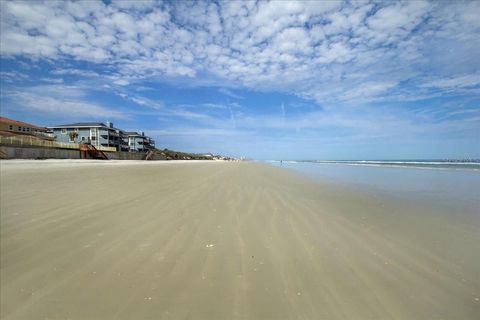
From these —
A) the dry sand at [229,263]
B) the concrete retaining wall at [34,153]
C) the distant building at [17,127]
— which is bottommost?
the dry sand at [229,263]

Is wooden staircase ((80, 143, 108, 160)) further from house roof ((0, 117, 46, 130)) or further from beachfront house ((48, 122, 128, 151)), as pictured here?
beachfront house ((48, 122, 128, 151))

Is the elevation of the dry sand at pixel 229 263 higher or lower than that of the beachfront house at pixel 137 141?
lower

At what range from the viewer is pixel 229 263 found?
3473mm

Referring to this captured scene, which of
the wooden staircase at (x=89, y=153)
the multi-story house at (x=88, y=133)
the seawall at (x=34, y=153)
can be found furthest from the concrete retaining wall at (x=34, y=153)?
the multi-story house at (x=88, y=133)

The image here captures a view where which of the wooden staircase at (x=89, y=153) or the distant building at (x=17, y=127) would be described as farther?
the distant building at (x=17, y=127)

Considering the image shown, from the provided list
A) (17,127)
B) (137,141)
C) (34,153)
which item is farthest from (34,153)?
(137,141)

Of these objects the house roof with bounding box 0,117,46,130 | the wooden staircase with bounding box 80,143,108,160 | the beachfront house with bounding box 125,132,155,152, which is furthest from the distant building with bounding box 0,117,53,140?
the beachfront house with bounding box 125,132,155,152

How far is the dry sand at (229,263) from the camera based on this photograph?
257 centimetres

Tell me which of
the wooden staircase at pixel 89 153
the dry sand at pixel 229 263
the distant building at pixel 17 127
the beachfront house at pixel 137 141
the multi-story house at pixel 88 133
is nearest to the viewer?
the dry sand at pixel 229 263

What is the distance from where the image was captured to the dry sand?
2574mm

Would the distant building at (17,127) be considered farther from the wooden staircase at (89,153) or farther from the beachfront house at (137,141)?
the beachfront house at (137,141)

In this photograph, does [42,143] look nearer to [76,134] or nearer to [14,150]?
[14,150]

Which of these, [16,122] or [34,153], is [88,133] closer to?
[16,122]

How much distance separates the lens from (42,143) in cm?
3316
